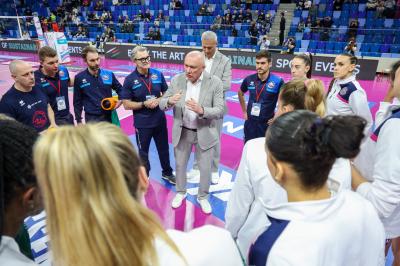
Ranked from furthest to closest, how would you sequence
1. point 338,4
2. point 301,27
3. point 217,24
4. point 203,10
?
point 203,10 < point 217,24 < point 338,4 < point 301,27

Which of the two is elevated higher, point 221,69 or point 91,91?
point 221,69

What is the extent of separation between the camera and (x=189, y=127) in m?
3.66

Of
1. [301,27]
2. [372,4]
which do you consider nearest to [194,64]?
[301,27]

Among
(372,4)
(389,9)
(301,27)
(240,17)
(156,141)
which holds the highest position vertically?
(372,4)

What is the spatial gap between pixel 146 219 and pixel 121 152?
24 cm

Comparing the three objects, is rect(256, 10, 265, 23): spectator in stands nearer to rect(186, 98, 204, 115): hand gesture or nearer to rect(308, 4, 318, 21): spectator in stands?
rect(308, 4, 318, 21): spectator in stands

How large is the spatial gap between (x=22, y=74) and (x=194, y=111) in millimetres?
2138

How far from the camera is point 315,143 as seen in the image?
3.92 ft

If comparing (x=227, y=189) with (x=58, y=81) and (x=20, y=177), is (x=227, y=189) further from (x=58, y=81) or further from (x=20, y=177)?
(x=20, y=177)

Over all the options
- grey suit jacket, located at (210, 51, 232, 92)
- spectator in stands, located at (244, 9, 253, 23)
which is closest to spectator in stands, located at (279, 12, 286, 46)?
spectator in stands, located at (244, 9, 253, 23)

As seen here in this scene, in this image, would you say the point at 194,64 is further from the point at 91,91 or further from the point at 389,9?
the point at 389,9

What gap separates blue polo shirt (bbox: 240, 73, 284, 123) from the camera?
13.7 feet

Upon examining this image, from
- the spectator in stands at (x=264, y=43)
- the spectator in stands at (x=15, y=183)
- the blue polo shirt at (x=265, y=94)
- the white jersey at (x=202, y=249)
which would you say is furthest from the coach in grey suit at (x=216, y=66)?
the spectator in stands at (x=264, y=43)

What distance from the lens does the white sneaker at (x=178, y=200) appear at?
12.9ft
